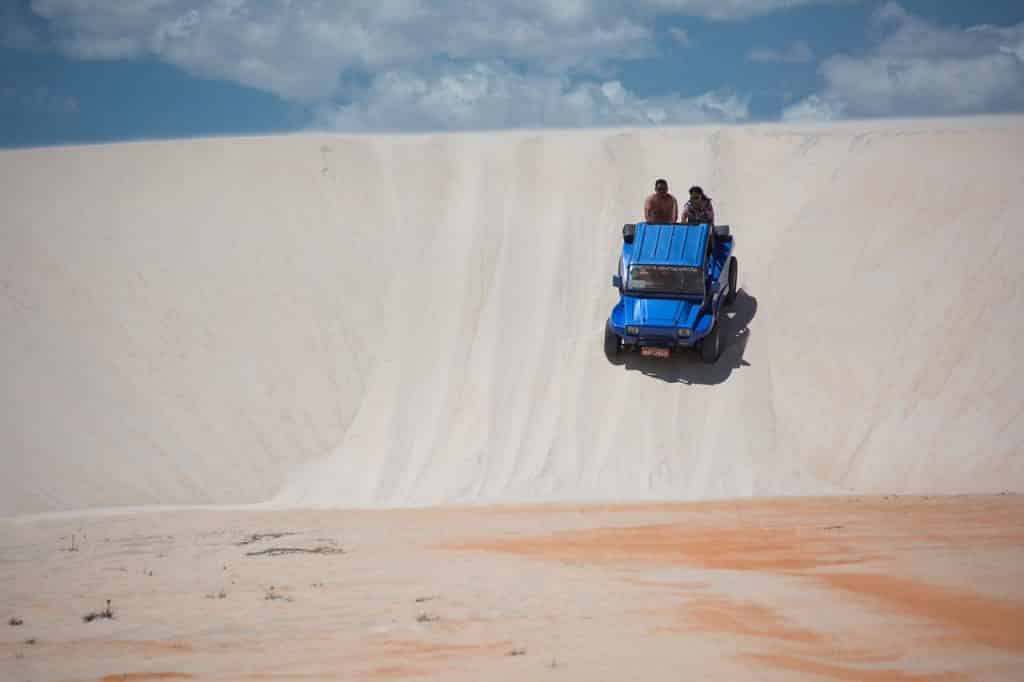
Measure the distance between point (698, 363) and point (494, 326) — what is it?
3830 mm

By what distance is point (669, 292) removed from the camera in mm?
16219


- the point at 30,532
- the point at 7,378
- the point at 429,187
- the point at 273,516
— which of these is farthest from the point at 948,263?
the point at 7,378

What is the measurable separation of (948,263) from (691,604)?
12.3 meters

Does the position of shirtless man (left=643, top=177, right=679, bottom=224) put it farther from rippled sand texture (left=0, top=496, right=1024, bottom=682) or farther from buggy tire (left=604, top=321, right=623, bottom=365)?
rippled sand texture (left=0, top=496, right=1024, bottom=682)

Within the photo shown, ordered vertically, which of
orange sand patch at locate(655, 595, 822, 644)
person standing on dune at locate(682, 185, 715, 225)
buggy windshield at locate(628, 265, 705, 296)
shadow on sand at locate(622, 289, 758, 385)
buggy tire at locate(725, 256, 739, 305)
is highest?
person standing on dune at locate(682, 185, 715, 225)

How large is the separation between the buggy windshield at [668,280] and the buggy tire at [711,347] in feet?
2.49

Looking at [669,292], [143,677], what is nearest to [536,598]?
[143,677]

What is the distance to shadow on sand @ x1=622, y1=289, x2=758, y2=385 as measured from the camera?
55.7 feet

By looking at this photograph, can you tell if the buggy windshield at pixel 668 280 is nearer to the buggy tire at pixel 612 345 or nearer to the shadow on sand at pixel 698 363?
the buggy tire at pixel 612 345

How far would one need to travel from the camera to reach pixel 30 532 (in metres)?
11.8

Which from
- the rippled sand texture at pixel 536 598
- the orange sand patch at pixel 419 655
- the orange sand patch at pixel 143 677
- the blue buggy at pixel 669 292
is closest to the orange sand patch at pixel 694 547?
the rippled sand texture at pixel 536 598

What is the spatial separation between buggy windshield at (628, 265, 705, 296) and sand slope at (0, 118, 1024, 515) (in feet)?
5.14

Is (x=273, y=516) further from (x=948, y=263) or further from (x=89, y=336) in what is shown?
(x=948, y=263)

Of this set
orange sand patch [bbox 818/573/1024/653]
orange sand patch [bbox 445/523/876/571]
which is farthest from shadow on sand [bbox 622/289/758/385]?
orange sand patch [bbox 818/573/1024/653]
